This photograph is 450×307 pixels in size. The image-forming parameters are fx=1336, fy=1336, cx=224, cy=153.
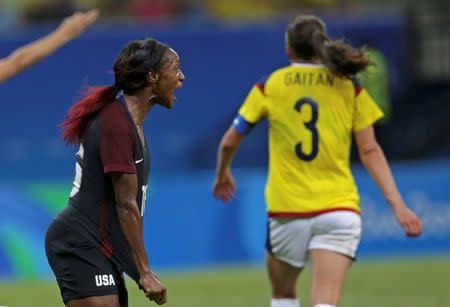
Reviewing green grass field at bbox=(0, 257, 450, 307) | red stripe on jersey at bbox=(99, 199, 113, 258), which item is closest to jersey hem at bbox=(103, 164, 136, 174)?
red stripe on jersey at bbox=(99, 199, 113, 258)

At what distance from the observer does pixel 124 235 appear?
7.26m

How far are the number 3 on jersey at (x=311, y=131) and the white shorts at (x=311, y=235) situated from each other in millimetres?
420

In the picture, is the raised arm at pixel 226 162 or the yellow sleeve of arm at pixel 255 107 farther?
the raised arm at pixel 226 162

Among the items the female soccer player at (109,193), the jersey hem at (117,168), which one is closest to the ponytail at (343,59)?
the female soccer player at (109,193)

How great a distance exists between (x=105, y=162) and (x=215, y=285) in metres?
8.51

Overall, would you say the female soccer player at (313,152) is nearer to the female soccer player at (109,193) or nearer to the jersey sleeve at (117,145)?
the female soccer player at (109,193)

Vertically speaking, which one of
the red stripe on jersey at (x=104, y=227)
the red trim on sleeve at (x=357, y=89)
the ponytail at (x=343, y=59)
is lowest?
the red stripe on jersey at (x=104, y=227)

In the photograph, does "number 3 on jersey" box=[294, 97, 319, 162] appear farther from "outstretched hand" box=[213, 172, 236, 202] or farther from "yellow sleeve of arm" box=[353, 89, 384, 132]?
"outstretched hand" box=[213, 172, 236, 202]

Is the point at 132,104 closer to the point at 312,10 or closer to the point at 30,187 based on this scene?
the point at 30,187

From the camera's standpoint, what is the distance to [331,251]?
8.84 metres

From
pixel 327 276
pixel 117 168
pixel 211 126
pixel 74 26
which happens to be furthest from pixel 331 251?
pixel 211 126

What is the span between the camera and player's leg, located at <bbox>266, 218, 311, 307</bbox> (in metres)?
9.05

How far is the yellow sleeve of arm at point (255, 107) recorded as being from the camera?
9.30m

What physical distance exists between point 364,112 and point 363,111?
0.04 ft
